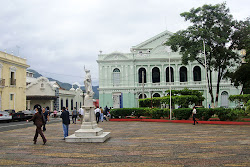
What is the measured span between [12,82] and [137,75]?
1803 cm

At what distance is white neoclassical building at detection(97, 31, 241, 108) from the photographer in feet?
131

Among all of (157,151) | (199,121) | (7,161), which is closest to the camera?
(7,161)

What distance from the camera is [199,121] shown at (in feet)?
63.5

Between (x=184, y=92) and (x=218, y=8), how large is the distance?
8.34 m

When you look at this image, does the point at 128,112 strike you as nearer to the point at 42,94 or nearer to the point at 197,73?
the point at 197,73

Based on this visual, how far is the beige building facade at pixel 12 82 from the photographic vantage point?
29.9 metres

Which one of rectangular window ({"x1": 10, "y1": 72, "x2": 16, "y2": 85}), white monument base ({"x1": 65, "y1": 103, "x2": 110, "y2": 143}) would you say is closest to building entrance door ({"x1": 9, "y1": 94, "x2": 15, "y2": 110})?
rectangular window ({"x1": 10, "y1": 72, "x2": 16, "y2": 85})

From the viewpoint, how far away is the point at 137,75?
4056 cm

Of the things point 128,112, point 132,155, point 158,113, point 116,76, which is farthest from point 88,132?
point 116,76

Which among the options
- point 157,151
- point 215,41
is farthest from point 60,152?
point 215,41

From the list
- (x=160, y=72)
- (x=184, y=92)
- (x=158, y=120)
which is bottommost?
(x=158, y=120)

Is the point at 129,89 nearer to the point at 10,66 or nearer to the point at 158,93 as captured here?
the point at 158,93

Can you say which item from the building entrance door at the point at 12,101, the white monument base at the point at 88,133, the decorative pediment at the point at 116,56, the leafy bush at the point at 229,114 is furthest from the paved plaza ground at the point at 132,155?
the decorative pediment at the point at 116,56

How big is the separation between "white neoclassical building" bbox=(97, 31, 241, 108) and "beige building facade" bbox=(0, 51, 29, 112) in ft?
37.8
